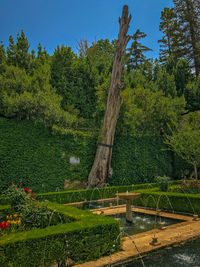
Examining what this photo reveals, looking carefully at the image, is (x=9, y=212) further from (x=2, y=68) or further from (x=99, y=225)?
(x=2, y=68)

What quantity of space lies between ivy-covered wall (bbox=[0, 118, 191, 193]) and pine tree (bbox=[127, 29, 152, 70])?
17812mm

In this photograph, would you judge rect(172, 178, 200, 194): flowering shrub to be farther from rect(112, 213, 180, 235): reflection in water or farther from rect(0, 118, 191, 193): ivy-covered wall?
rect(0, 118, 191, 193): ivy-covered wall

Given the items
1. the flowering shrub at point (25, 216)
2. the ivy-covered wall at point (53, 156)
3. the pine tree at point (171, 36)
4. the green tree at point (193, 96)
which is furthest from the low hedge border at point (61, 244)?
the pine tree at point (171, 36)

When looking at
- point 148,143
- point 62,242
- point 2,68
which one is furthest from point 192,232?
point 2,68

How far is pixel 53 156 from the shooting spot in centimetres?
1154

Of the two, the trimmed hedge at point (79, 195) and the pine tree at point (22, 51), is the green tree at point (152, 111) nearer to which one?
the trimmed hedge at point (79, 195)

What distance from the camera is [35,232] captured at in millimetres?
3717

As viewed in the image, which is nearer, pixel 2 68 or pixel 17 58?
pixel 2 68

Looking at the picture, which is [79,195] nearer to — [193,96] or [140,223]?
[140,223]

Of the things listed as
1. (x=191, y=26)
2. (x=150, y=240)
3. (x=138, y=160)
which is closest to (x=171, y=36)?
(x=191, y=26)

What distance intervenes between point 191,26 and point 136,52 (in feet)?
23.5

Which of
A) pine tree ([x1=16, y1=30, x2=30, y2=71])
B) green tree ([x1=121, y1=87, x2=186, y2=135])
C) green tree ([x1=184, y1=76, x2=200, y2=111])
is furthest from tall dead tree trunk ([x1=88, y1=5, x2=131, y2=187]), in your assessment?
green tree ([x1=184, y1=76, x2=200, y2=111])

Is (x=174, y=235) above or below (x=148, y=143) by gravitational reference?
below

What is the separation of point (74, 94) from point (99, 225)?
17.3 metres
